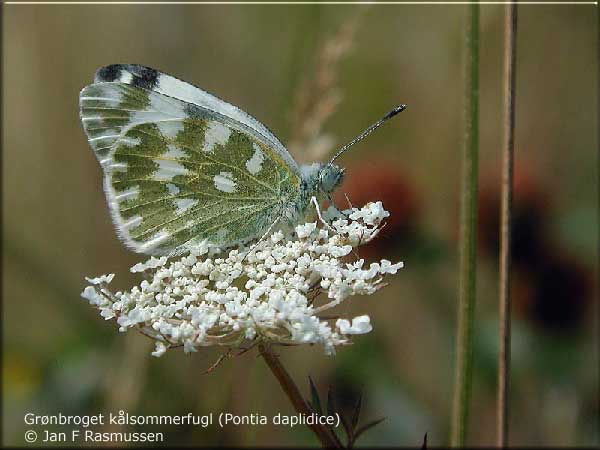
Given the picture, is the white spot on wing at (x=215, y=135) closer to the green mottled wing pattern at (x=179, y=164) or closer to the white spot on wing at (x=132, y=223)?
the green mottled wing pattern at (x=179, y=164)

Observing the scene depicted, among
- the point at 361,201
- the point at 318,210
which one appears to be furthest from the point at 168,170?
the point at 361,201

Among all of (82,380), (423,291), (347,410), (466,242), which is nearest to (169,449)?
(82,380)

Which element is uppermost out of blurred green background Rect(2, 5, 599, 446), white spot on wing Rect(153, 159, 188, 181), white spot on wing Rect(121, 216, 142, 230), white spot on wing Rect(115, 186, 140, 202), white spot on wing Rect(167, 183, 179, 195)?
white spot on wing Rect(153, 159, 188, 181)

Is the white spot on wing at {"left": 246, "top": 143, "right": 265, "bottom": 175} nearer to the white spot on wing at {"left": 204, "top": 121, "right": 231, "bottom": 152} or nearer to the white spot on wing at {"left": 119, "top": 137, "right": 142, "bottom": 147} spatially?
the white spot on wing at {"left": 204, "top": 121, "right": 231, "bottom": 152}

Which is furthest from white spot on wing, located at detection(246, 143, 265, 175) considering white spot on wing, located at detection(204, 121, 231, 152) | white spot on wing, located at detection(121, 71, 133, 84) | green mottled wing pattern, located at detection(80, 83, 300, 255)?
white spot on wing, located at detection(121, 71, 133, 84)

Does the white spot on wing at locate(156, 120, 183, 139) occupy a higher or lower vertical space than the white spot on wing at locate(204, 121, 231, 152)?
higher

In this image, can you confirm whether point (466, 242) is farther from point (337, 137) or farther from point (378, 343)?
point (337, 137)

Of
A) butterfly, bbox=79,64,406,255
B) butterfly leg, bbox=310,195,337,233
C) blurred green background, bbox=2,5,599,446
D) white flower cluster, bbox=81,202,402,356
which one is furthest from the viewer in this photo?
blurred green background, bbox=2,5,599,446
